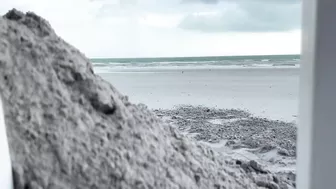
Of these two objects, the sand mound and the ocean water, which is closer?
the sand mound

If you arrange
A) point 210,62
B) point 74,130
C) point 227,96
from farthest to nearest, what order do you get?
point 210,62 < point 227,96 < point 74,130

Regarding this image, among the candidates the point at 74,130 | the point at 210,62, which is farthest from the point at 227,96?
the point at 210,62

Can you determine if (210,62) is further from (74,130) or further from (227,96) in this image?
(74,130)

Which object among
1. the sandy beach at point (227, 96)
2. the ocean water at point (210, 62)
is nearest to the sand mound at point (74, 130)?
the sandy beach at point (227, 96)

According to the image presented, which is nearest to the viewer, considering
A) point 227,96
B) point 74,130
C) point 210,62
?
point 74,130

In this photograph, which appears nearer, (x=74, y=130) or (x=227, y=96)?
(x=74, y=130)

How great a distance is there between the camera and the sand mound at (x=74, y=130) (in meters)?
1.26

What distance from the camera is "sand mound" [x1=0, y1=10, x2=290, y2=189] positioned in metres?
1.26

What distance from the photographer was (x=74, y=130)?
1.35 meters

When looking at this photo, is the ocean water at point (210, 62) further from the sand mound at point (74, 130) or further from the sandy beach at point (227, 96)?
the sand mound at point (74, 130)

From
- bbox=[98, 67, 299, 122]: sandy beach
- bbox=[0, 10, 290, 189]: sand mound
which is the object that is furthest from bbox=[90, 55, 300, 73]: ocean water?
bbox=[0, 10, 290, 189]: sand mound

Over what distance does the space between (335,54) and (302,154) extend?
0.39 metres

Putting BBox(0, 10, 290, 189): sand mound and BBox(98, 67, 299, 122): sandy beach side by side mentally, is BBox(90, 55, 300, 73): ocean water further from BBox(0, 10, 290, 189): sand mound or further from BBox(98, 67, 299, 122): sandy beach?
BBox(0, 10, 290, 189): sand mound

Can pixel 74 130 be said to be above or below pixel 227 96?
above
